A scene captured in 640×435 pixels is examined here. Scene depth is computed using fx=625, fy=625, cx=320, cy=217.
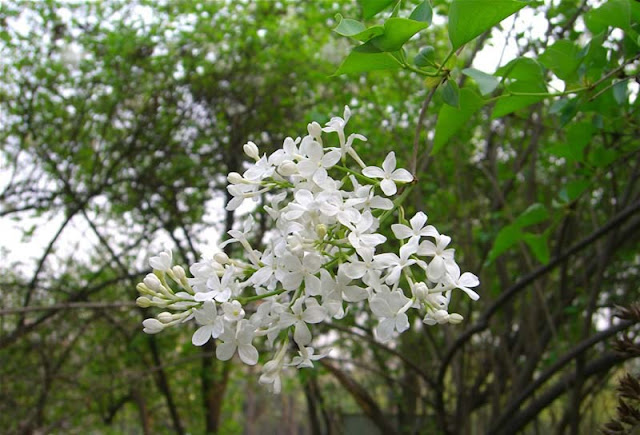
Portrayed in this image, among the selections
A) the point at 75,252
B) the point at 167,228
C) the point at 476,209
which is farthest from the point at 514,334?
the point at 75,252


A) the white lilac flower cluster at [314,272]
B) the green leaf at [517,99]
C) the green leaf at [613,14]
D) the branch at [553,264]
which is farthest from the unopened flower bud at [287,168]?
the branch at [553,264]

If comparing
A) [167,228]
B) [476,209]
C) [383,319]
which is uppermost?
[167,228]

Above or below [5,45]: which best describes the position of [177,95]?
below

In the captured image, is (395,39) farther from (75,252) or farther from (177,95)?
(75,252)

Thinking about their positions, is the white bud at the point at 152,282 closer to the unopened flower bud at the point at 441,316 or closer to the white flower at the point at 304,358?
the white flower at the point at 304,358

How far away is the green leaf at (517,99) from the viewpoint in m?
0.85

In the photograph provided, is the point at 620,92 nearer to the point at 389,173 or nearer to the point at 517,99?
the point at 517,99

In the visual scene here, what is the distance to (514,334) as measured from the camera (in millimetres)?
2652

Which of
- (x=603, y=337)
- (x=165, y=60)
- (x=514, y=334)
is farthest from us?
(x=165, y=60)

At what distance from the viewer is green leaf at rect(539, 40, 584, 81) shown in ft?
2.93

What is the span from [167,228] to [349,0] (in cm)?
152

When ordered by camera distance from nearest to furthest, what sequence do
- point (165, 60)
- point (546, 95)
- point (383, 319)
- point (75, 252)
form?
point (383, 319) < point (546, 95) < point (165, 60) < point (75, 252)

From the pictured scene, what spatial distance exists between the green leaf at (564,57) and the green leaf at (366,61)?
0.33m

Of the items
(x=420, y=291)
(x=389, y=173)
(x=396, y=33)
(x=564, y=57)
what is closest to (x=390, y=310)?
(x=420, y=291)
